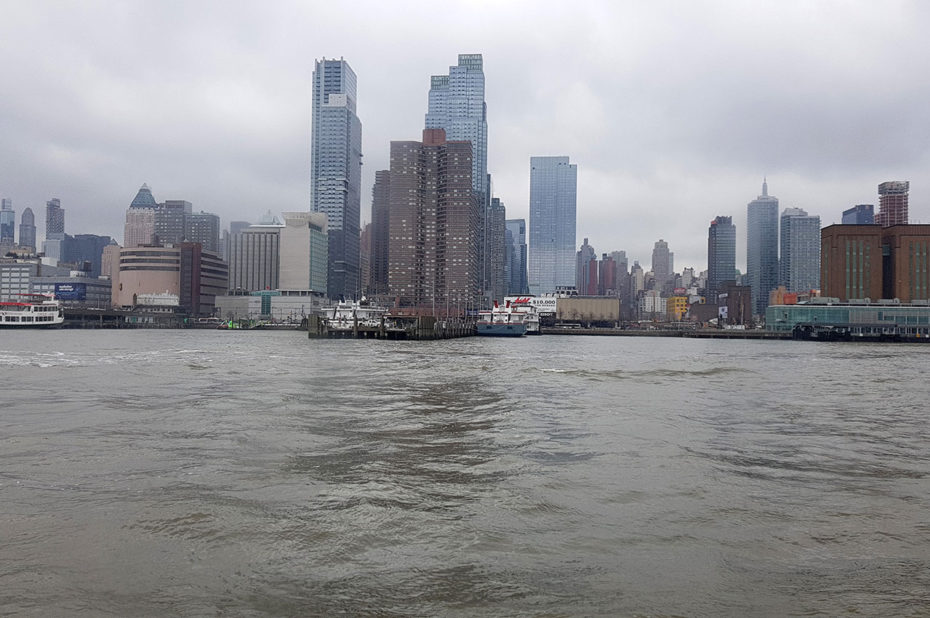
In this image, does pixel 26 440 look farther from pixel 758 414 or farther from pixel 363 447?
pixel 758 414

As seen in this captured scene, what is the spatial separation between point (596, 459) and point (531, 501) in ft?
13.5

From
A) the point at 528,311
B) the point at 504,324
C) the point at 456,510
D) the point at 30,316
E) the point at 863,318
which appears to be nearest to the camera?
the point at 456,510

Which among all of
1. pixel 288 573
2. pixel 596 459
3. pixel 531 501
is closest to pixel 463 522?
pixel 531 501

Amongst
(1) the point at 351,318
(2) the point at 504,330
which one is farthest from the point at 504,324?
(1) the point at 351,318

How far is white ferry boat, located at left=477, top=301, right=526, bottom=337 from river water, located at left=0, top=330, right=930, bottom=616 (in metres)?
121

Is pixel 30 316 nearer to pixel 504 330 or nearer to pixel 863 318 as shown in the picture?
pixel 504 330

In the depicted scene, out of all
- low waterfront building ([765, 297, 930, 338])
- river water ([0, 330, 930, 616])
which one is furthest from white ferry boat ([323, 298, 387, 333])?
low waterfront building ([765, 297, 930, 338])

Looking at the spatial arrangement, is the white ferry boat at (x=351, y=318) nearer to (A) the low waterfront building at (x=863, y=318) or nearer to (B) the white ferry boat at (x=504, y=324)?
(B) the white ferry boat at (x=504, y=324)

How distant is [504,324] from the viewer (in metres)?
145

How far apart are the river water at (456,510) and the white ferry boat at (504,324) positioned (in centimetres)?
12070

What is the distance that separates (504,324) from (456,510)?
442ft

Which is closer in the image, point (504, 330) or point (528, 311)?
point (504, 330)

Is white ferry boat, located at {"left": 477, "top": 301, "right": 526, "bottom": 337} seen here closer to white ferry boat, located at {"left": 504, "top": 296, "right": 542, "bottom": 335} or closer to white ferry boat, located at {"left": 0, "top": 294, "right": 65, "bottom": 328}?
white ferry boat, located at {"left": 504, "top": 296, "right": 542, "bottom": 335}

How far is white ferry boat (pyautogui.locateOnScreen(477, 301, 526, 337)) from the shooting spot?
474 ft
